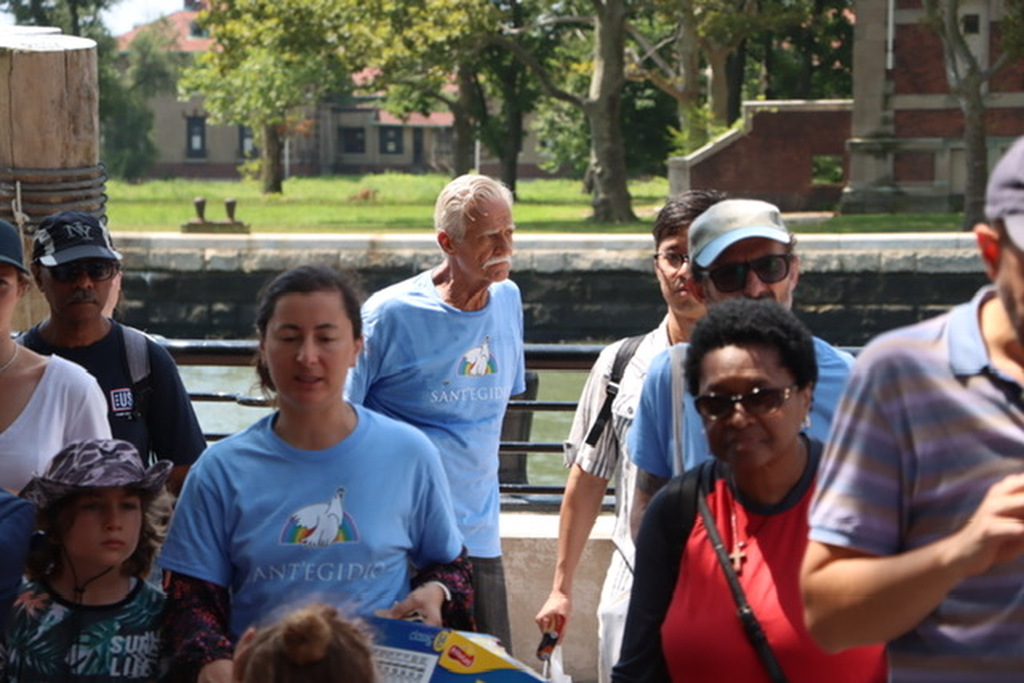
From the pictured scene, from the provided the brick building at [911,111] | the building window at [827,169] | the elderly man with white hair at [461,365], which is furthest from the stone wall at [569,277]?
the elderly man with white hair at [461,365]

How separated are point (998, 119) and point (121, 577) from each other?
37.6 meters

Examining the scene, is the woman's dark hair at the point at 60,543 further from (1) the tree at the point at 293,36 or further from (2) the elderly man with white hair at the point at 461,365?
(1) the tree at the point at 293,36

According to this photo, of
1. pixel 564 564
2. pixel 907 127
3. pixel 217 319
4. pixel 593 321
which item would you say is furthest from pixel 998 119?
pixel 564 564

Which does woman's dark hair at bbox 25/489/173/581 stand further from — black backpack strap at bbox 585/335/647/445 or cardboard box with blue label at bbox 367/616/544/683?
black backpack strap at bbox 585/335/647/445

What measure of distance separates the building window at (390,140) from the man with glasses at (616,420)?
314 ft

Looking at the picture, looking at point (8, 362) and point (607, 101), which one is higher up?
point (607, 101)

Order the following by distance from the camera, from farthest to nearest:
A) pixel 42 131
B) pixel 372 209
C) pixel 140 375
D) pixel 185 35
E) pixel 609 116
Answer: pixel 185 35 < pixel 372 209 < pixel 609 116 < pixel 42 131 < pixel 140 375

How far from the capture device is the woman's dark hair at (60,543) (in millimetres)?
3518

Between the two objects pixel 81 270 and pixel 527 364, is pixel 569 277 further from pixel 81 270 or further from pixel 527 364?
pixel 81 270

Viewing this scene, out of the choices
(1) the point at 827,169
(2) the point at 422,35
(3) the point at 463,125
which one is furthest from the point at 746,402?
(3) the point at 463,125

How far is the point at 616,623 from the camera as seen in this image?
3557 millimetres

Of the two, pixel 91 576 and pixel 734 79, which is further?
pixel 734 79

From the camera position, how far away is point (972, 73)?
33125mm

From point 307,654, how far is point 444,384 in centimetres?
185
